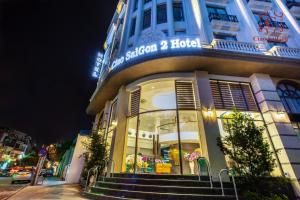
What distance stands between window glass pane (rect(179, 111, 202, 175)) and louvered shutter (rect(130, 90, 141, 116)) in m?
2.77

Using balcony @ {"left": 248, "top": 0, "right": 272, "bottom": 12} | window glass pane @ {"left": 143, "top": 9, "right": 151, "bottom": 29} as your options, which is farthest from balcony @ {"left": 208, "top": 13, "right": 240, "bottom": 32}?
window glass pane @ {"left": 143, "top": 9, "right": 151, "bottom": 29}

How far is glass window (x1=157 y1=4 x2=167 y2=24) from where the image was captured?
1270 centimetres

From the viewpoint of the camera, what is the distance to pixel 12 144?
51.1 m

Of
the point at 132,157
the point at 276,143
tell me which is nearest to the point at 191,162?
the point at 132,157

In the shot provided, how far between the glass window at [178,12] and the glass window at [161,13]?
2.51ft

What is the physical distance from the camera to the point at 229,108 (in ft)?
29.7

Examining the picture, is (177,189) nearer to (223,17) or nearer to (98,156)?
(98,156)

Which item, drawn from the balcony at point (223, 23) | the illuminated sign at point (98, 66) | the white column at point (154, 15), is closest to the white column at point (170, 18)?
the white column at point (154, 15)

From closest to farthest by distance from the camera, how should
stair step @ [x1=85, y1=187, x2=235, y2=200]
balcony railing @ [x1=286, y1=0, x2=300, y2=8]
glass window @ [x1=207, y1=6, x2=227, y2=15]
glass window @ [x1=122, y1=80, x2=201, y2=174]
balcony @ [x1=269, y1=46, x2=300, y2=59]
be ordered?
stair step @ [x1=85, y1=187, x2=235, y2=200], glass window @ [x1=122, y1=80, x2=201, y2=174], balcony @ [x1=269, y1=46, x2=300, y2=59], glass window @ [x1=207, y1=6, x2=227, y2=15], balcony railing @ [x1=286, y1=0, x2=300, y2=8]

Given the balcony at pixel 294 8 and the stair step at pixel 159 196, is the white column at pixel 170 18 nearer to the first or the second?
the stair step at pixel 159 196

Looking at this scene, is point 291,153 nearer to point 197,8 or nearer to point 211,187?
point 211,187

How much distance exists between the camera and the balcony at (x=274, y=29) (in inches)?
478

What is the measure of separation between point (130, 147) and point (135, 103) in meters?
2.83

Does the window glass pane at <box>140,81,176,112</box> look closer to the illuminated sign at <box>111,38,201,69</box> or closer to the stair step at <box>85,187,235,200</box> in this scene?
the illuminated sign at <box>111,38,201,69</box>
